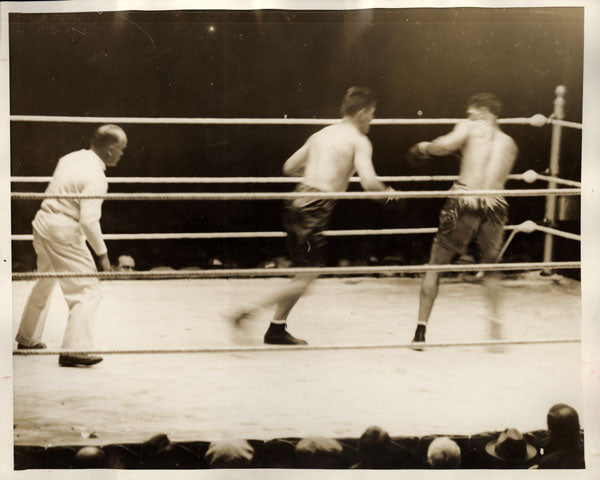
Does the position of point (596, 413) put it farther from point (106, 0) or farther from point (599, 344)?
point (106, 0)

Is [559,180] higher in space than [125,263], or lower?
higher

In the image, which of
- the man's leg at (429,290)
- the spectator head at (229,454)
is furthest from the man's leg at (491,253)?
the spectator head at (229,454)

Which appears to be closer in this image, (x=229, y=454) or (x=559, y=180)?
(x=229, y=454)

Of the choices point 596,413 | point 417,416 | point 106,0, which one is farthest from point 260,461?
point 106,0

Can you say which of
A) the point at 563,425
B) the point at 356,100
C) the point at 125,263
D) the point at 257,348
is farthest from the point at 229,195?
the point at 563,425

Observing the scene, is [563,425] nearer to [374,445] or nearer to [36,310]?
[374,445]

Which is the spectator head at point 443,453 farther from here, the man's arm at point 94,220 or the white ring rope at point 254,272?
the man's arm at point 94,220

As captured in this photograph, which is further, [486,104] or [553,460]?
[486,104]
